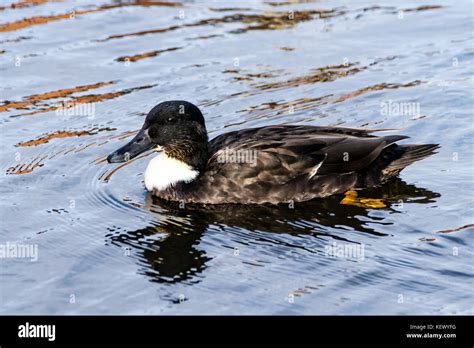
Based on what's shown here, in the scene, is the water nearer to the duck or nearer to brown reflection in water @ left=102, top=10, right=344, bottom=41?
brown reflection in water @ left=102, top=10, right=344, bottom=41

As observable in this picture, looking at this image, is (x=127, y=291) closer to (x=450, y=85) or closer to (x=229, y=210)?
(x=229, y=210)

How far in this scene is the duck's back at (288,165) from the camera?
10828 mm

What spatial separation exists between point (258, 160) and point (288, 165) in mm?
359

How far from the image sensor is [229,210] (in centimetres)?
1071

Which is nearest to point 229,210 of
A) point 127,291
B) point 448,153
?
point 127,291

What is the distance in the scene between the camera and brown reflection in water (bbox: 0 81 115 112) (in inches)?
547

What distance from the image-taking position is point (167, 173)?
11.2 meters

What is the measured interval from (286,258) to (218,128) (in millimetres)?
4255

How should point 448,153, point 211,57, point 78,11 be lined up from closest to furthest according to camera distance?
point 448,153 → point 211,57 → point 78,11

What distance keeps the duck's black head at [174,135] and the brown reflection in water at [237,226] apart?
1.93 feet

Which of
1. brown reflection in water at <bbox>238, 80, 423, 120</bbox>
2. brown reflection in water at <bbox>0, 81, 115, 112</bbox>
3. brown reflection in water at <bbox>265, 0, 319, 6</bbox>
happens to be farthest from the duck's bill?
brown reflection in water at <bbox>265, 0, 319, 6</bbox>

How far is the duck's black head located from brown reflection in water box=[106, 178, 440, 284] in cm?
59

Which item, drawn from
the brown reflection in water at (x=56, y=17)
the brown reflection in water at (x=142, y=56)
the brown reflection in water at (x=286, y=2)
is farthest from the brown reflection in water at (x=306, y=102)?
the brown reflection in water at (x=56, y=17)

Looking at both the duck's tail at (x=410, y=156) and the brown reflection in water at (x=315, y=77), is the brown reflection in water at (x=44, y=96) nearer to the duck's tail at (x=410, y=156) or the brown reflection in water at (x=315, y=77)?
the brown reflection in water at (x=315, y=77)
